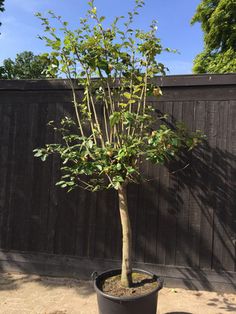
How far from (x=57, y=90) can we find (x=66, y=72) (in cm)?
126

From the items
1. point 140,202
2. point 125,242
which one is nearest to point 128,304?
point 125,242

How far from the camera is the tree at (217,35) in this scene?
549 inches

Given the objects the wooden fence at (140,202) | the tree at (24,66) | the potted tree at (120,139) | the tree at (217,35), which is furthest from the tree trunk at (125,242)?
the tree at (24,66)

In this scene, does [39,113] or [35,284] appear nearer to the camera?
[35,284]

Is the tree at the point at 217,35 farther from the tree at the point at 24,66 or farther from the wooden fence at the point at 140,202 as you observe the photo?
the tree at the point at 24,66

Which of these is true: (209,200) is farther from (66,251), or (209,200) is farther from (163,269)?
(66,251)

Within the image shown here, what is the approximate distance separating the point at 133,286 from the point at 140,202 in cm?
128

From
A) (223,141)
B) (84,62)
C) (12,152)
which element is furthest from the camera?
(12,152)

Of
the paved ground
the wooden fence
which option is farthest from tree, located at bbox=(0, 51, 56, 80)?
the paved ground

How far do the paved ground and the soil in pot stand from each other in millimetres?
443

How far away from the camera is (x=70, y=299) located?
4.01 m

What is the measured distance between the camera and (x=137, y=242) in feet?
14.7

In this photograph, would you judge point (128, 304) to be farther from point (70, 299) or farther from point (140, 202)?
point (140, 202)

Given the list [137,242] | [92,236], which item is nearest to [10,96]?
[92,236]
